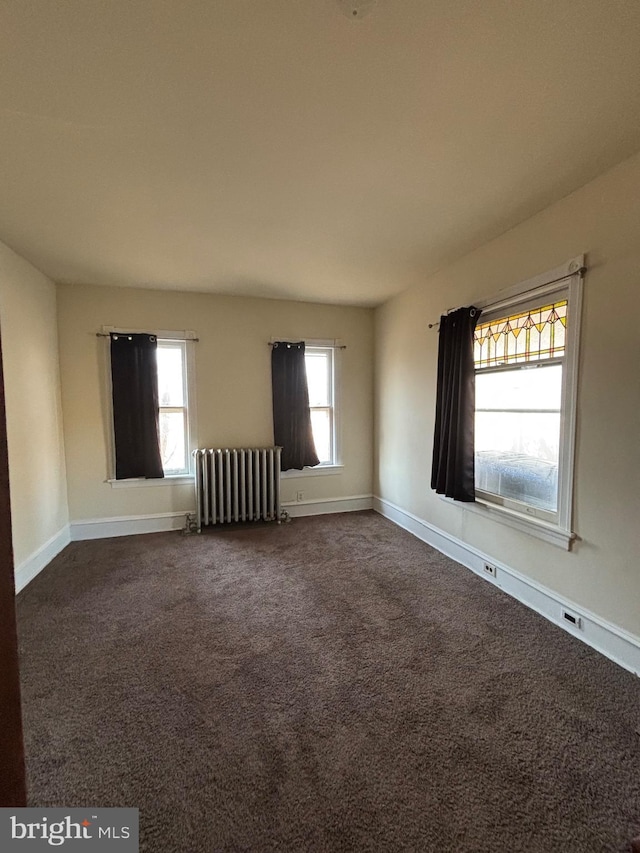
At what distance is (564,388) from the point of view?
2.23 meters

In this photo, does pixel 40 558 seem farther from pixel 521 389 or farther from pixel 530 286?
pixel 530 286

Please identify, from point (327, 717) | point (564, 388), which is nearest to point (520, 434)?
point (564, 388)

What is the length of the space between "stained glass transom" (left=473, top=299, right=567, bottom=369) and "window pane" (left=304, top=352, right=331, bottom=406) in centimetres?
195

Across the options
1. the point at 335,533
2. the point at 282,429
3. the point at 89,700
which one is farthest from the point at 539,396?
the point at 89,700

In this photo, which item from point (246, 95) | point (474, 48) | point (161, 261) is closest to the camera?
point (474, 48)

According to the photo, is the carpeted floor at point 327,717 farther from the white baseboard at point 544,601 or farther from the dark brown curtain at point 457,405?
the dark brown curtain at point 457,405

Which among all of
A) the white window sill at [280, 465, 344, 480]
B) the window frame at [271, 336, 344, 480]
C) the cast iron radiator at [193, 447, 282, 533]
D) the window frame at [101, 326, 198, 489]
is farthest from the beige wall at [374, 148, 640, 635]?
the window frame at [101, 326, 198, 489]

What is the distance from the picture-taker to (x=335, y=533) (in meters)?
3.84

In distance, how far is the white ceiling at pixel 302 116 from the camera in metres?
1.18

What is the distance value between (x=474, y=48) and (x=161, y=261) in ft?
8.52

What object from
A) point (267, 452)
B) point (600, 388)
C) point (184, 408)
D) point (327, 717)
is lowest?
point (327, 717)

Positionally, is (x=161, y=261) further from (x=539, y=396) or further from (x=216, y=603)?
(x=539, y=396)

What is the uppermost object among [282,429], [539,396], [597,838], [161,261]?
[161,261]

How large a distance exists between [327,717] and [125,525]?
307cm
